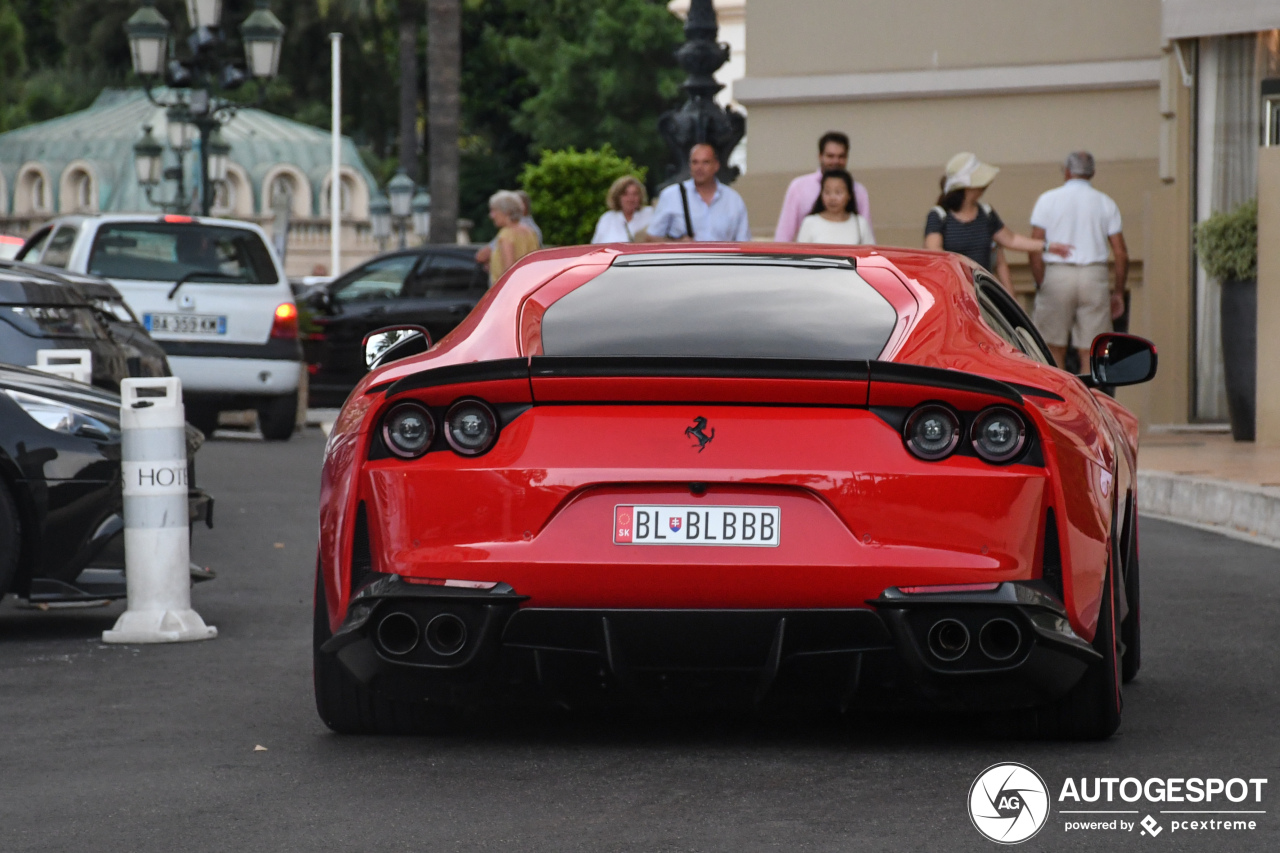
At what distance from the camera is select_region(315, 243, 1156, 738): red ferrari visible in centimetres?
536

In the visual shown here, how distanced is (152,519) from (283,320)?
35.3 feet

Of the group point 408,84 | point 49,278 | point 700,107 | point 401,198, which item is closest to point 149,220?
point 700,107

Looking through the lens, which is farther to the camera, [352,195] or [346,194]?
[352,195]

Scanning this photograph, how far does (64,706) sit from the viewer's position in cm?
660

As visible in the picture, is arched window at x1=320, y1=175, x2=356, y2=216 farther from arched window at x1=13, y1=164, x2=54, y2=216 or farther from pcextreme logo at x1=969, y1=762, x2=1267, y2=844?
pcextreme logo at x1=969, y1=762, x2=1267, y2=844

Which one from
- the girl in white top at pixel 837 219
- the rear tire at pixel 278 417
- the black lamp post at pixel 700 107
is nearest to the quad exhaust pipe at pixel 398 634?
the girl in white top at pixel 837 219

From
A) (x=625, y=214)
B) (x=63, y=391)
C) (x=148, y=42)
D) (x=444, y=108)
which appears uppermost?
(x=148, y=42)

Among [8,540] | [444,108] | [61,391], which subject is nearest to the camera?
[8,540]

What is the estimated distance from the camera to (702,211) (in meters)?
14.6

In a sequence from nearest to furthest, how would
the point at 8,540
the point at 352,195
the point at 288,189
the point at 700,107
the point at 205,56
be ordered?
1. the point at 8,540
2. the point at 700,107
3. the point at 205,56
4. the point at 352,195
5. the point at 288,189

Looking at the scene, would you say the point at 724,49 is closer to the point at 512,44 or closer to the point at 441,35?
the point at 441,35

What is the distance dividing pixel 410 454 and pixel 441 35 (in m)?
26.9

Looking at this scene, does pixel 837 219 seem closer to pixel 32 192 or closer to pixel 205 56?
pixel 205 56

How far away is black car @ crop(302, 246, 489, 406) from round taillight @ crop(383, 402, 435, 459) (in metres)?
16.9
